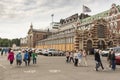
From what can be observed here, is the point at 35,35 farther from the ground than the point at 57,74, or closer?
farther from the ground

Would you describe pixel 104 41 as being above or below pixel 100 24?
below

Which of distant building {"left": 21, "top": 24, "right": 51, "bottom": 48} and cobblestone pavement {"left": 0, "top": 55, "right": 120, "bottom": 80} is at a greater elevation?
distant building {"left": 21, "top": 24, "right": 51, "bottom": 48}

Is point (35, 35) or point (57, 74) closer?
point (57, 74)

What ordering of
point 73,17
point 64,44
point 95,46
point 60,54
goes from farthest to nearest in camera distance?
1. point 73,17
2. point 64,44
3. point 95,46
4. point 60,54

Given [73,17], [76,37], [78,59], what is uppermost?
[73,17]

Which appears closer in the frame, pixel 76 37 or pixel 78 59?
pixel 78 59

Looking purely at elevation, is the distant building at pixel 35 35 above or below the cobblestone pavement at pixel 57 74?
above

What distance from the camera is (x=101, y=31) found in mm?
71000

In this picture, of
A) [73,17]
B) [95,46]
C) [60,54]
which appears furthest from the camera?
[73,17]

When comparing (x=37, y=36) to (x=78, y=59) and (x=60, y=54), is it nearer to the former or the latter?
(x=60, y=54)

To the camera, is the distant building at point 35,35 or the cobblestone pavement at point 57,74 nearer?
the cobblestone pavement at point 57,74

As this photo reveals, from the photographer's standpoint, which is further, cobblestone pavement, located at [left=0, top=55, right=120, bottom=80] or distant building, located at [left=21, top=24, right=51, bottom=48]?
distant building, located at [left=21, top=24, right=51, bottom=48]

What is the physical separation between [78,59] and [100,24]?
4303 cm

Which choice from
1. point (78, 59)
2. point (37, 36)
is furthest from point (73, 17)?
point (78, 59)
